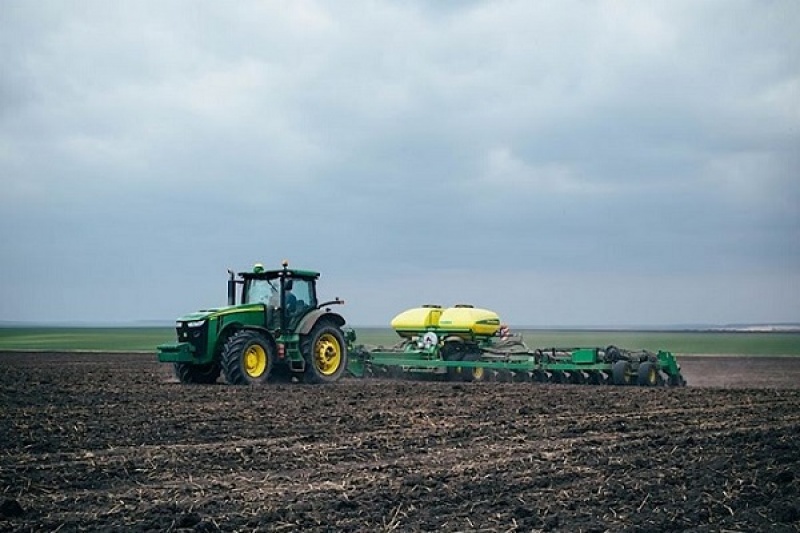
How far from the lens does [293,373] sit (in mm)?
20391

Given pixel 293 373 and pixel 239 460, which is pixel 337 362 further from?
pixel 239 460

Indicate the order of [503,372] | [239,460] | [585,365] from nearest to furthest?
1. [239,460]
2. [585,365]
3. [503,372]

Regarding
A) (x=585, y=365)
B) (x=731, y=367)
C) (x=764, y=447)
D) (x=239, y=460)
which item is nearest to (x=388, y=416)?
(x=239, y=460)

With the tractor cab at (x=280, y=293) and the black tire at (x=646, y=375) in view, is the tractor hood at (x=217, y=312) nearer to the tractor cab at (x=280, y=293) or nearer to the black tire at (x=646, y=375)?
the tractor cab at (x=280, y=293)

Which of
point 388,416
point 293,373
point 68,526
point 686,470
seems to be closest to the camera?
point 68,526

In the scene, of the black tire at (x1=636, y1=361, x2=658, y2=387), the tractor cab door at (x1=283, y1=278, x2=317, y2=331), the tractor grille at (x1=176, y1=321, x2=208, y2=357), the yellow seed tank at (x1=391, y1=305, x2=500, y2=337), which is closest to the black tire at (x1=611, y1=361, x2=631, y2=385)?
the black tire at (x1=636, y1=361, x2=658, y2=387)

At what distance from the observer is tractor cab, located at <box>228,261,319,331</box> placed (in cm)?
1967

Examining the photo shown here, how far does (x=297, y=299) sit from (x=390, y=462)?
990 cm

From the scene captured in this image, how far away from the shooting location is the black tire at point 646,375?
2181 centimetres

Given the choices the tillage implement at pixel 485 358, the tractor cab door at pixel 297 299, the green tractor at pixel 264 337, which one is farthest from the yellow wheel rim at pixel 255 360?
the tillage implement at pixel 485 358

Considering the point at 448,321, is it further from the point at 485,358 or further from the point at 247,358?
the point at 247,358

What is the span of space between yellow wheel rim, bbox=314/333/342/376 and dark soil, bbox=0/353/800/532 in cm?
292

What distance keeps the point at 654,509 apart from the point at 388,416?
6.52m

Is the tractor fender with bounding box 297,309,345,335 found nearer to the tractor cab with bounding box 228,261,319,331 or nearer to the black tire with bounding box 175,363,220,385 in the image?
the tractor cab with bounding box 228,261,319,331
